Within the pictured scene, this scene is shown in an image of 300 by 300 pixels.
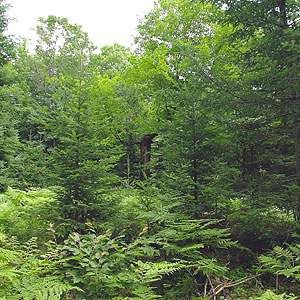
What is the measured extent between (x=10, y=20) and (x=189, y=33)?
26.6ft

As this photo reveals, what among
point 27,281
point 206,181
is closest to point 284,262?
point 206,181

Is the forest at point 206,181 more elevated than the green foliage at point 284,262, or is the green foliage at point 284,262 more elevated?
the forest at point 206,181

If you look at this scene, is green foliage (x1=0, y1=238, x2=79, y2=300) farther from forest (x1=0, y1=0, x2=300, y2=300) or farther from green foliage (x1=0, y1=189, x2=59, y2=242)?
green foliage (x1=0, y1=189, x2=59, y2=242)

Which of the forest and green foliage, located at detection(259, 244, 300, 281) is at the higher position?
the forest

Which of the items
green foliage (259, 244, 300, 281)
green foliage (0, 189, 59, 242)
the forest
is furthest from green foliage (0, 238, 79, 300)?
green foliage (259, 244, 300, 281)

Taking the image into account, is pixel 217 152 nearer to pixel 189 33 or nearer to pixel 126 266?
pixel 126 266

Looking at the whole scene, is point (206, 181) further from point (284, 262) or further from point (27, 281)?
point (27, 281)

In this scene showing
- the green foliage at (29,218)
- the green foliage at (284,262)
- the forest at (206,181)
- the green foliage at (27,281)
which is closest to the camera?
the green foliage at (27,281)

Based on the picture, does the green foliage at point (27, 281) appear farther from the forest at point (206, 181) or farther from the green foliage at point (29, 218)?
the green foliage at point (29, 218)

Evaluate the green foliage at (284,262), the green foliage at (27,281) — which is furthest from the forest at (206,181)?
the green foliage at (27,281)

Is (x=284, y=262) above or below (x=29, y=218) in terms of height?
below

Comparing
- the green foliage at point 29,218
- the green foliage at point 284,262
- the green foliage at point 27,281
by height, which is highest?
the green foliage at point 29,218

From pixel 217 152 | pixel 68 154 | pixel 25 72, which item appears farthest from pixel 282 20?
pixel 25 72

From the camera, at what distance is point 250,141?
7660 millimetres
